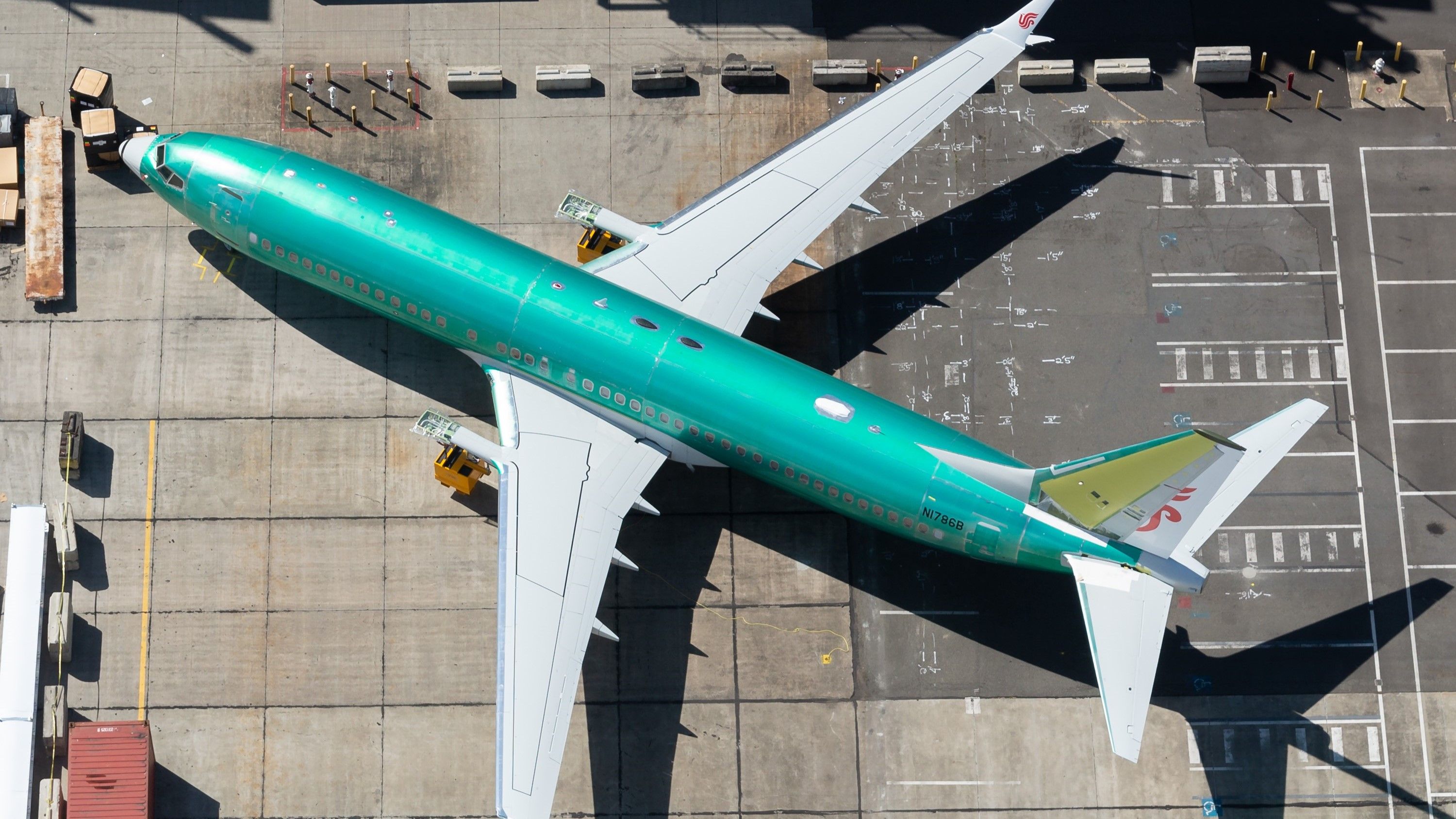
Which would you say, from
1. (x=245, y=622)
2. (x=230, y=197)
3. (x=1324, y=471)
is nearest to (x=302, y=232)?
(x=230, y=197)

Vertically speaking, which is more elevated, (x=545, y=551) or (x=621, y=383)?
(x=621, y=383)

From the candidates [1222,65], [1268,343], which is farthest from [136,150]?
[1268,343]

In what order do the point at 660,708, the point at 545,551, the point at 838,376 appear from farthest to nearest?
the point at 838,376, the point at 660,708, the point at 545,551

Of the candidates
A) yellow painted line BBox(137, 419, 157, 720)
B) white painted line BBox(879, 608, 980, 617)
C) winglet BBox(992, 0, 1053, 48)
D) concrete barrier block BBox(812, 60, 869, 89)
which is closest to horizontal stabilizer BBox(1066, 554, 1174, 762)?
white painted line BBox(879, 608, 980, 617)

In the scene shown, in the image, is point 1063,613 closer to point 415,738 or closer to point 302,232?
point 415,738

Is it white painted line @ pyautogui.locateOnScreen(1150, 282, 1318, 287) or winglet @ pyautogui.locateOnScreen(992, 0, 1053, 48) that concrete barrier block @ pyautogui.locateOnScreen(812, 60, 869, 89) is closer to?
winglet @ pyautogui.locateOnScreen(992, 0, 1053, 48)

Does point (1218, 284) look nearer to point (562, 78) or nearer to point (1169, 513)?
Answer: point (1169, 513)
